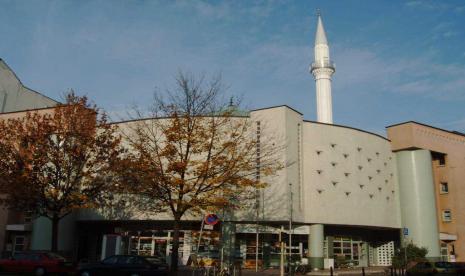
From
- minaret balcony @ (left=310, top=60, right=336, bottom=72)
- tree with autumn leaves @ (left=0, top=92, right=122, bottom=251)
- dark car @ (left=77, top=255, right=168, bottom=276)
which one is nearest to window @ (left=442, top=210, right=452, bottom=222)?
minaret balcony @ (left=310, top=60, right=336, bottom=72)

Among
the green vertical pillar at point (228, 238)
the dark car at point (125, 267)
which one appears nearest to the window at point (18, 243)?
the green vertical pillar at point (228, 238)

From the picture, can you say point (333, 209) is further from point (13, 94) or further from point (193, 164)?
point (13, 94)

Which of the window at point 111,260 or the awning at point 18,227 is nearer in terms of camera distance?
the window at point 111,260

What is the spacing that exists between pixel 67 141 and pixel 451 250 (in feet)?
123

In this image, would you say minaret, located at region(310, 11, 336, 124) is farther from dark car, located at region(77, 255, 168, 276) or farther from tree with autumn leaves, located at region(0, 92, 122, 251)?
dark car, located at region(77, 255, 168, 276)

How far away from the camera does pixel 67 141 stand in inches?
1083

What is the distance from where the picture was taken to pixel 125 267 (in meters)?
19.8

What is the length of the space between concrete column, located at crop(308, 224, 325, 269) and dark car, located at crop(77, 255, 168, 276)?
655 inches

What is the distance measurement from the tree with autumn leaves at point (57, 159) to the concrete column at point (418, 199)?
92.1 feet

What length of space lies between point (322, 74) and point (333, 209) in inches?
1024

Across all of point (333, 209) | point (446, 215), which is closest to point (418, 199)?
point (446, 215)

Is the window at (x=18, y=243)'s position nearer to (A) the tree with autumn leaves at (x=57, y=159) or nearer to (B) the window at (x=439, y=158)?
(A) the tree with autumn leaves at (x=57, y=159)

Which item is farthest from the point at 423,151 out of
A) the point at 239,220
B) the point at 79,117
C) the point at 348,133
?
the point at 79,117

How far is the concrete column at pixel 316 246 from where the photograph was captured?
3369 centimetres
